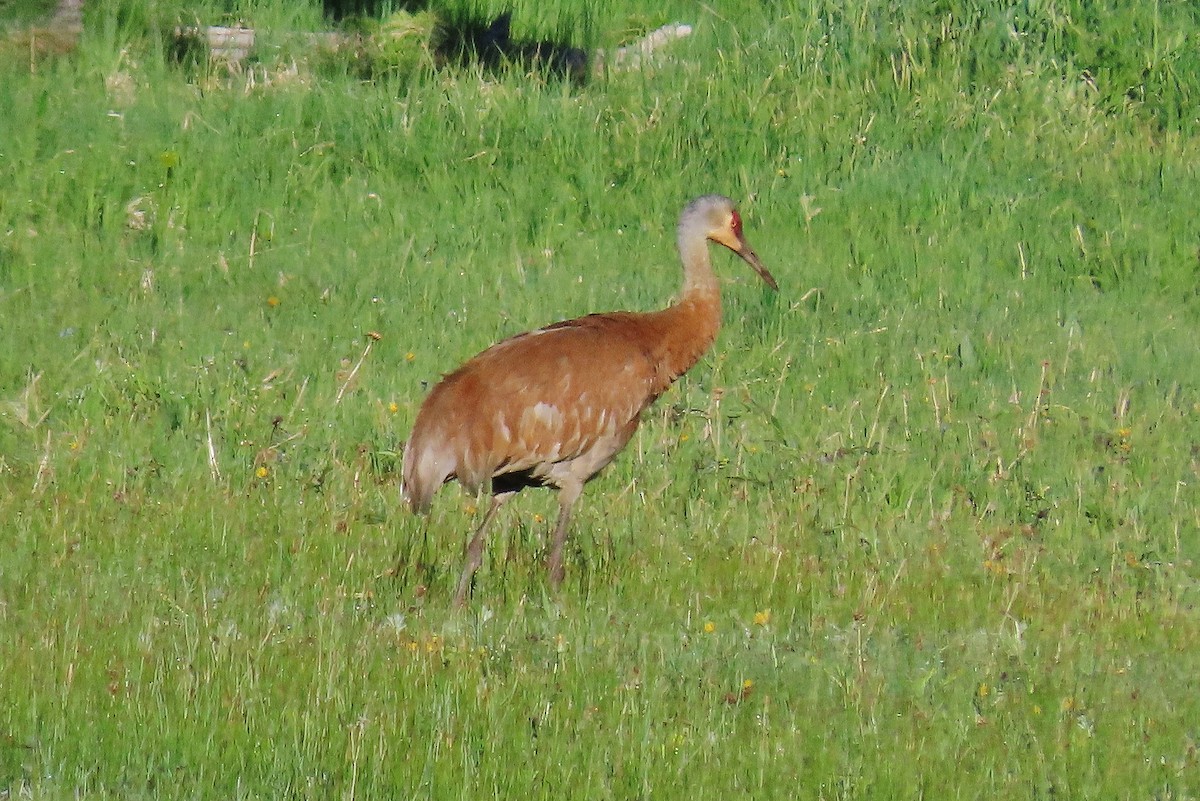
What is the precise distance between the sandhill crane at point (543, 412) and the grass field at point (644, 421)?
12.7 inches

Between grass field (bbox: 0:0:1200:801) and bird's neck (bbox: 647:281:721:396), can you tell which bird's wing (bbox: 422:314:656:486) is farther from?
grass field (bbox: 0:0:1200:801)

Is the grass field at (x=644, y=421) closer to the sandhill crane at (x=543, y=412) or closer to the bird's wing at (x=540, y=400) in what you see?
the sandhill crane at (x=543, y=412)

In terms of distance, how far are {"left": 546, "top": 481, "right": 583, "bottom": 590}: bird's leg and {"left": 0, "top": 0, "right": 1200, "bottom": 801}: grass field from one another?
3.4 inches

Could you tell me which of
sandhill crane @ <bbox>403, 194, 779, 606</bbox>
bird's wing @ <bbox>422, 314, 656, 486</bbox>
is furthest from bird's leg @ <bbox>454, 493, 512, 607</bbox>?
bird's wing @ <bbox>422, 314, 656, 486</bbox>

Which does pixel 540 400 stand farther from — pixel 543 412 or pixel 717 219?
pixel 717 219

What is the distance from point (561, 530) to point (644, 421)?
1736 mm

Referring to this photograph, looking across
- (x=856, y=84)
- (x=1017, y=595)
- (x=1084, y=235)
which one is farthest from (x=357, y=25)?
(x=1017, y=595)

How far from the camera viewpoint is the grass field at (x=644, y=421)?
5.29m

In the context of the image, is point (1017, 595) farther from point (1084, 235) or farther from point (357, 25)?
point (357, 25)

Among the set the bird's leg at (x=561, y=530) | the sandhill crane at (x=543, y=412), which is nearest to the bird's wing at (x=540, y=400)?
the sandhill crane at (x=543, y=412)

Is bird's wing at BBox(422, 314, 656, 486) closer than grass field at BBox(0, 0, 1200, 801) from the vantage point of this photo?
No

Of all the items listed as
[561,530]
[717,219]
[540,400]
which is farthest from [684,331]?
[561,530]

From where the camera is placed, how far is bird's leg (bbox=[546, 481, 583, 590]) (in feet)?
22.3

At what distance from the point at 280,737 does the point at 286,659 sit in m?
0.62
